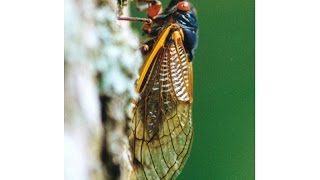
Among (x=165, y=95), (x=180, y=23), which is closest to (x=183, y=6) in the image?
(x=180, y=23)

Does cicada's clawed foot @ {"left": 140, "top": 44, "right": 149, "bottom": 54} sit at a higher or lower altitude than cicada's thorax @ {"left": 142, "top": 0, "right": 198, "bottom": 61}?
lower

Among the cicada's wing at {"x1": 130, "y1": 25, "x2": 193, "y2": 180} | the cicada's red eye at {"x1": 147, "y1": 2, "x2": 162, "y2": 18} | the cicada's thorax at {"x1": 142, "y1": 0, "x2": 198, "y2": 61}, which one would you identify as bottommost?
the cicada's wing at {"x1": 130, "y1": 25, "x2": 193, "y2": 180}

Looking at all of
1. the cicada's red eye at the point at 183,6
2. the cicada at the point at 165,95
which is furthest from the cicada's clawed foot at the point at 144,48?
the cicada's red eye at the point at 183,6

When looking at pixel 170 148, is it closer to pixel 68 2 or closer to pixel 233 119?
pixel 233 119

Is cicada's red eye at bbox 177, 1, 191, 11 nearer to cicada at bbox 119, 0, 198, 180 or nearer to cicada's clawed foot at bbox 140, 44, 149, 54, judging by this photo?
cicada at bbox 119, 0, 198, 180

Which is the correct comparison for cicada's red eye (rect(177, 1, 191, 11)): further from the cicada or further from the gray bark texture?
the gray bark texture

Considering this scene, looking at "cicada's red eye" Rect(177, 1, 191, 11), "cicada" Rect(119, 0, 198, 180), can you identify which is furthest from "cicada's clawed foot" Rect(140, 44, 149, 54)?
"cicada's red eye" Rect(177, 1, 191, 11)

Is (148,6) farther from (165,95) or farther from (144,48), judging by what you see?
(165,95)
